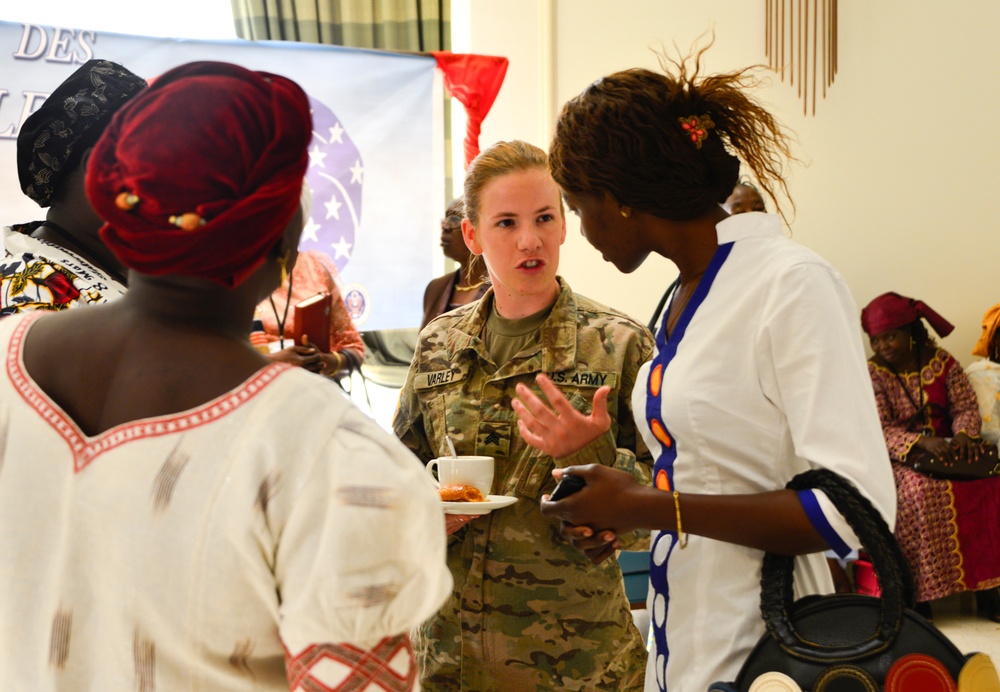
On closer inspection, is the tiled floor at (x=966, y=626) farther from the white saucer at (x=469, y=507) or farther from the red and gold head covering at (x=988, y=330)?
the white saucer at (x=469, y=507)

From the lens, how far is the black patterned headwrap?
1610 mm

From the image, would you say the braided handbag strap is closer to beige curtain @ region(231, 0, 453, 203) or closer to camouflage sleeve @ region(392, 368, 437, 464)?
camouflage sleeve @ region(392, 368, 437, 464)

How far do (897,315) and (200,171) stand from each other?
16.5 feet

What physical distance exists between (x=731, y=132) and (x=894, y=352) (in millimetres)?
4161

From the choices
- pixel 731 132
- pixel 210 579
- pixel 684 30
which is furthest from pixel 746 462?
pixel 684 30

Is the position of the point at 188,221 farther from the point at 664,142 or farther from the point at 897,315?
the point at 897,315

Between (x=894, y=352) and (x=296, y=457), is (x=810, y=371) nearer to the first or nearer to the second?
(x=296, y=457)

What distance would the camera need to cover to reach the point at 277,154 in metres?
0.92

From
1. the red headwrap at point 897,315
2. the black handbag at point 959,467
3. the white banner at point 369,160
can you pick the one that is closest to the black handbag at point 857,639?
the white banner at point 369,160

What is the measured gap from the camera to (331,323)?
13.0 ft

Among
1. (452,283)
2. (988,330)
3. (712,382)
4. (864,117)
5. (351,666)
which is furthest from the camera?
(864,117)

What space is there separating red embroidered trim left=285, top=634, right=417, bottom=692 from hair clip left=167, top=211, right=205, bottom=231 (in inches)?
16.2

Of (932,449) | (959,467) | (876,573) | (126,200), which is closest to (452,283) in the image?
(932,449)

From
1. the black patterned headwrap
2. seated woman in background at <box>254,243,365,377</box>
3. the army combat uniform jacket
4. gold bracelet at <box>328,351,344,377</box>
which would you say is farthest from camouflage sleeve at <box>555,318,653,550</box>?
gold bracelet at <box>328,351,344,377</box>
